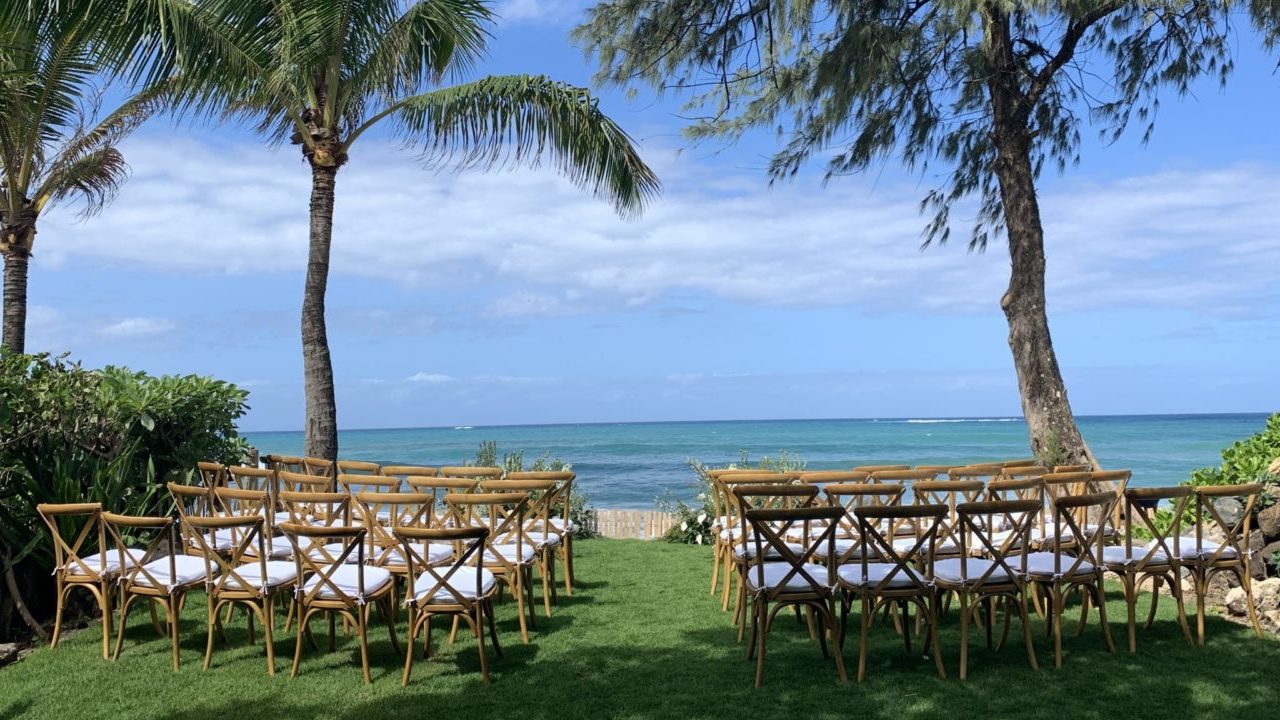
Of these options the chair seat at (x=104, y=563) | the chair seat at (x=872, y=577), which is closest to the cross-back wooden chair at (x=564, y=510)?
the chair seat at (x=872, y=577)

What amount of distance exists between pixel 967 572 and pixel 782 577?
1.00 m

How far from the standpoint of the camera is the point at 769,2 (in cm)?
814

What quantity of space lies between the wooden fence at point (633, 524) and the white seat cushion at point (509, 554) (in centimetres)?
469

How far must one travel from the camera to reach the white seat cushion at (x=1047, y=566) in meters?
5.26

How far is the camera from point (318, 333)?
9594mm

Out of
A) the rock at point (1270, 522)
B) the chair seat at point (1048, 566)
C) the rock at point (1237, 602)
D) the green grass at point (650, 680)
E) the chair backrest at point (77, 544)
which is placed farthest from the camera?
the rock at point (1270, 522)

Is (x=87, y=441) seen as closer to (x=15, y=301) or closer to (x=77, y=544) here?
(x=77, y=544)

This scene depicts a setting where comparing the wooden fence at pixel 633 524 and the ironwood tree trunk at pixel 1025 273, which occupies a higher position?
the ironwood tree trunk at pixel 1025 273

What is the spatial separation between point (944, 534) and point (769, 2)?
15.8 feet

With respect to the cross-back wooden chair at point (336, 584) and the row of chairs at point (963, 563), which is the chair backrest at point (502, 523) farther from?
the row of chairs at point (963, 563)

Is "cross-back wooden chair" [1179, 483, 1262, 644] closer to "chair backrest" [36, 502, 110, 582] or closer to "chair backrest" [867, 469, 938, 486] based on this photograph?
"chair backrest" [867, 469, 938, 486]

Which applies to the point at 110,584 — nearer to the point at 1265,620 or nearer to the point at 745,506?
the point at 745,506

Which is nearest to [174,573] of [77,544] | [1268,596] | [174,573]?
[174,573]

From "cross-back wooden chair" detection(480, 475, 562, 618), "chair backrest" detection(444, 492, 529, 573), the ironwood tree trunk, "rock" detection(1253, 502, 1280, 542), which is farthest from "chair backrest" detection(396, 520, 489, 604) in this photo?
the ironwood tree trunk
